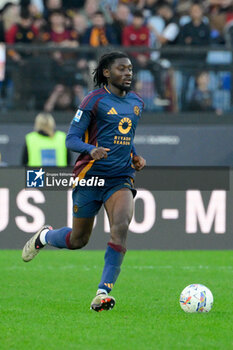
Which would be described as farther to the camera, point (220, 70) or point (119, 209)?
point (220, 70)

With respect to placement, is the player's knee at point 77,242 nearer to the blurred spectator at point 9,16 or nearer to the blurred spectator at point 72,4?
the blurred spectator at point 9,16

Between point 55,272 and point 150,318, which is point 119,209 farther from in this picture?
point 55,272

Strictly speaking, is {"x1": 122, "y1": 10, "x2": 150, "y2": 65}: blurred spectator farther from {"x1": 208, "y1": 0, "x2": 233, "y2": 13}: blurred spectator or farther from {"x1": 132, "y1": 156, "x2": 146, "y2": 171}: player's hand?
{"x1": 132, "y1": 156, "x2": 146, "y2": 171}: player's hand

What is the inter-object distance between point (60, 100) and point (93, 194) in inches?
334

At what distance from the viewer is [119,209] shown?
23.1 ft

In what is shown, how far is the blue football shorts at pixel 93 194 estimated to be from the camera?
7.23 metres

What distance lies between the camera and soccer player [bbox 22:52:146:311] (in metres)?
7.03

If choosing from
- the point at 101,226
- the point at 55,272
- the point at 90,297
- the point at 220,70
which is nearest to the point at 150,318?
the point at 90,297

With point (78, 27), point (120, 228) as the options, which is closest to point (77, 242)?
point (120, 228)

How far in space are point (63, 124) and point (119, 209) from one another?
8.93 meters

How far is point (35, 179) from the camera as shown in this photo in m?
7.83

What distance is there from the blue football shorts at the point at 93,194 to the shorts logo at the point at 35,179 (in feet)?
1.79

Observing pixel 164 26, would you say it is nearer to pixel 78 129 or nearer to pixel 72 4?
pixel 72 4

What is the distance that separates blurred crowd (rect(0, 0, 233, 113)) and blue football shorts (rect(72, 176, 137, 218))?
801cm
